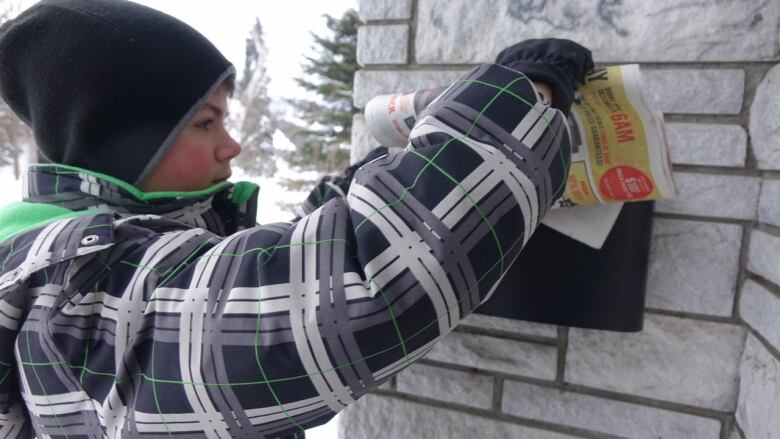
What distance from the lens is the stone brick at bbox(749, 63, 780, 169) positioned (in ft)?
3.25

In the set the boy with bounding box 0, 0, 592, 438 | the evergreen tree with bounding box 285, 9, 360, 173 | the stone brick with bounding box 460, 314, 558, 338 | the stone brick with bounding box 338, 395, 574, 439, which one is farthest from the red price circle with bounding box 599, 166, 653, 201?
the evergreen tree with bounding box 285, 9, 360, 173

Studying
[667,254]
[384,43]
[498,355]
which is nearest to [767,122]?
[667,254]

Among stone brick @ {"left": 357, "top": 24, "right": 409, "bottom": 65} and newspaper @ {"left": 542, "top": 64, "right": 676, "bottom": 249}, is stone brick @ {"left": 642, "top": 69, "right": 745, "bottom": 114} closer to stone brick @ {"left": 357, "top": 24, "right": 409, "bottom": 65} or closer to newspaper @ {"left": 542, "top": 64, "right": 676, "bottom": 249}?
newspaper @ {"left": 542, "top": 64, "right": 676, "bottom": 249}

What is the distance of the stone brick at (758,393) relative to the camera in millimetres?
911

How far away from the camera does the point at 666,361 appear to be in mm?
1198

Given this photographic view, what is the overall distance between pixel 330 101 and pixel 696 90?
427 inches

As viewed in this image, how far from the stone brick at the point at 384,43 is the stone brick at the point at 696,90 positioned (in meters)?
0.60

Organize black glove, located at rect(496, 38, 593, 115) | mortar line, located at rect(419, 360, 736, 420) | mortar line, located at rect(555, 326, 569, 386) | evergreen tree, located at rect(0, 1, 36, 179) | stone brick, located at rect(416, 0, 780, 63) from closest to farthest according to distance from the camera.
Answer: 1. black glove, located at rect(496, 38, 593, 115)
2. stone brick, located at rect(416, 0, 780, 63)
3. mortar line, located at rect(419, 360, 736, 420)
4. mortar line, located at rect(555, 326, 569, 386)
5. evergreen tree, located at rect(0, 1, 36, 179)

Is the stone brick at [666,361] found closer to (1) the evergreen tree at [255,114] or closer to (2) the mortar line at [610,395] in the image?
(2) the mortar line at [610,395]

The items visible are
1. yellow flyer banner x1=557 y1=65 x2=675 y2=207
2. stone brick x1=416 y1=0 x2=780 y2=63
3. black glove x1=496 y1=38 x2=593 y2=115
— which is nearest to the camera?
black glove x1=496 y1=38 x2=593 y2=115

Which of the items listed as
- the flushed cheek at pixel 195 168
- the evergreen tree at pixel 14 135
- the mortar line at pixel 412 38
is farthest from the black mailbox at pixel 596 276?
the evergreen tree at pixel 14 135

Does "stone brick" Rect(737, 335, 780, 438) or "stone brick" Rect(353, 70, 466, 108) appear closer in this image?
"stone brick" Rect(737, 335, 780, 438)

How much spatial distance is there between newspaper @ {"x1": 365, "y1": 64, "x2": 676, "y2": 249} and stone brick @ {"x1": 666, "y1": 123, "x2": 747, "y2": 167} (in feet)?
0.73

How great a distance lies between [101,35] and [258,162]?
39.9ft
